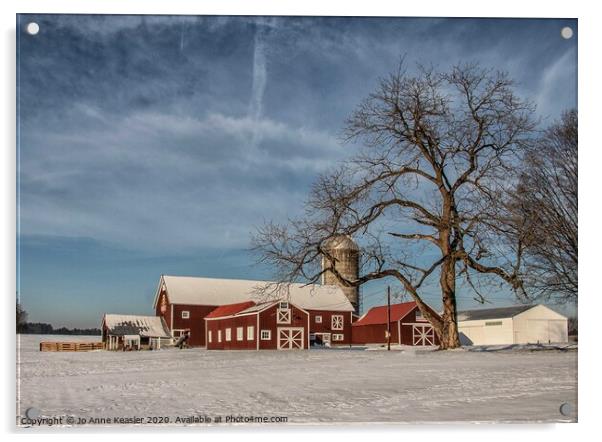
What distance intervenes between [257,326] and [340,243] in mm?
1676

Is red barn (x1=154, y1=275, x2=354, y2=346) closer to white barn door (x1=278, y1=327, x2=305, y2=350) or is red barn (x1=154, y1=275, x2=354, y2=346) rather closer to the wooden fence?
white barn door (x1=278, y1=327, x2=305, y2=350)

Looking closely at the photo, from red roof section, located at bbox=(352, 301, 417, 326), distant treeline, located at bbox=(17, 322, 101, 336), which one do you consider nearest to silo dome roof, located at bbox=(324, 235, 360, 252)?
red roof section, located at bbox=(352, 301, 417, 326)

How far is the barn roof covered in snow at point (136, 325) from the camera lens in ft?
30.5

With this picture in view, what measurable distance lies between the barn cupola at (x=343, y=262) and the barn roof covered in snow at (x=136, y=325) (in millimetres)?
2344

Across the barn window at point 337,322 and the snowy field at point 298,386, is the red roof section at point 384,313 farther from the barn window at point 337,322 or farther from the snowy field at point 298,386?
the snowy field at point 298,386

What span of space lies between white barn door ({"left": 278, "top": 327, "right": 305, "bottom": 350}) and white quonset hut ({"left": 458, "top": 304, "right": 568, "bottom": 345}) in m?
2.33

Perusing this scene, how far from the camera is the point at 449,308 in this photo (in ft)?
33.5

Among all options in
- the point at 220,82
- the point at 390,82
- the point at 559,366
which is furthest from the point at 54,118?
the point at 559,366

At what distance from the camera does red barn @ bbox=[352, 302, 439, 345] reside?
406 inches

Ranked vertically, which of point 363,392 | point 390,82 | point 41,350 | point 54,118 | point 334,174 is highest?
point 390,82

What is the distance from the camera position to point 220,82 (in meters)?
9.15

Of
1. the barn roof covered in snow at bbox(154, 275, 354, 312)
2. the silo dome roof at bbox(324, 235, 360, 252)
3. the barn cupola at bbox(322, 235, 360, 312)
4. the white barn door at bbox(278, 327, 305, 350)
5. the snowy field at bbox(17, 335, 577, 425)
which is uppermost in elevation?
the silo dome roof at bbox(324, 235, 360, 252)
